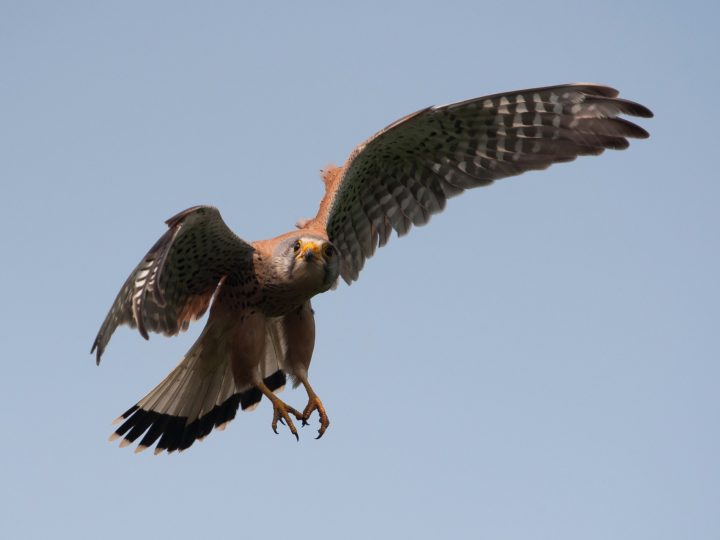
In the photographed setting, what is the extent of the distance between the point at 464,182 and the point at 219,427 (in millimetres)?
2631

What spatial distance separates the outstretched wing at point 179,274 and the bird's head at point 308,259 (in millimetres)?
397

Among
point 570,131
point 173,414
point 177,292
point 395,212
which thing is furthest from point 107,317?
point 570,131

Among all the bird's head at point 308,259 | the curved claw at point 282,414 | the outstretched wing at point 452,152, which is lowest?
the curved claw at point 282,414

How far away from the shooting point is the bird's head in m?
7.75

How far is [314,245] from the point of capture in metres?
7.75

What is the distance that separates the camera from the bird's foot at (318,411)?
26.1 feet

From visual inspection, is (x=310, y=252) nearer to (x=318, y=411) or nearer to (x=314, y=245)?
(x=314, y=245)

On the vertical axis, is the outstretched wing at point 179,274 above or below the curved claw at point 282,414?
above

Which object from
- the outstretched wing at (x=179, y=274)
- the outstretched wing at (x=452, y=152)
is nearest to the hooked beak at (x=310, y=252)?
the outstretched wing at (x=179, y=274)

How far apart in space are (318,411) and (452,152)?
7.70 feet

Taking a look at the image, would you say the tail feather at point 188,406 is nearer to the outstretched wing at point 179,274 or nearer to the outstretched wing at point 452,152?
the outstretched wing at point 179,274

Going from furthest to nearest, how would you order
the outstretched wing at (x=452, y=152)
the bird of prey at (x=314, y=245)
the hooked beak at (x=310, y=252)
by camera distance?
the outstretched wing at (x=452, y=152) < the bird of prey at (x=314, y=245) < the hooked beak at (x=310, y=252)

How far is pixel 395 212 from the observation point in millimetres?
9242

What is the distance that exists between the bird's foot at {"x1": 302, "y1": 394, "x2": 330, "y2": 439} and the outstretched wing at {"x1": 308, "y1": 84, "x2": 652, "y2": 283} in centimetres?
128
